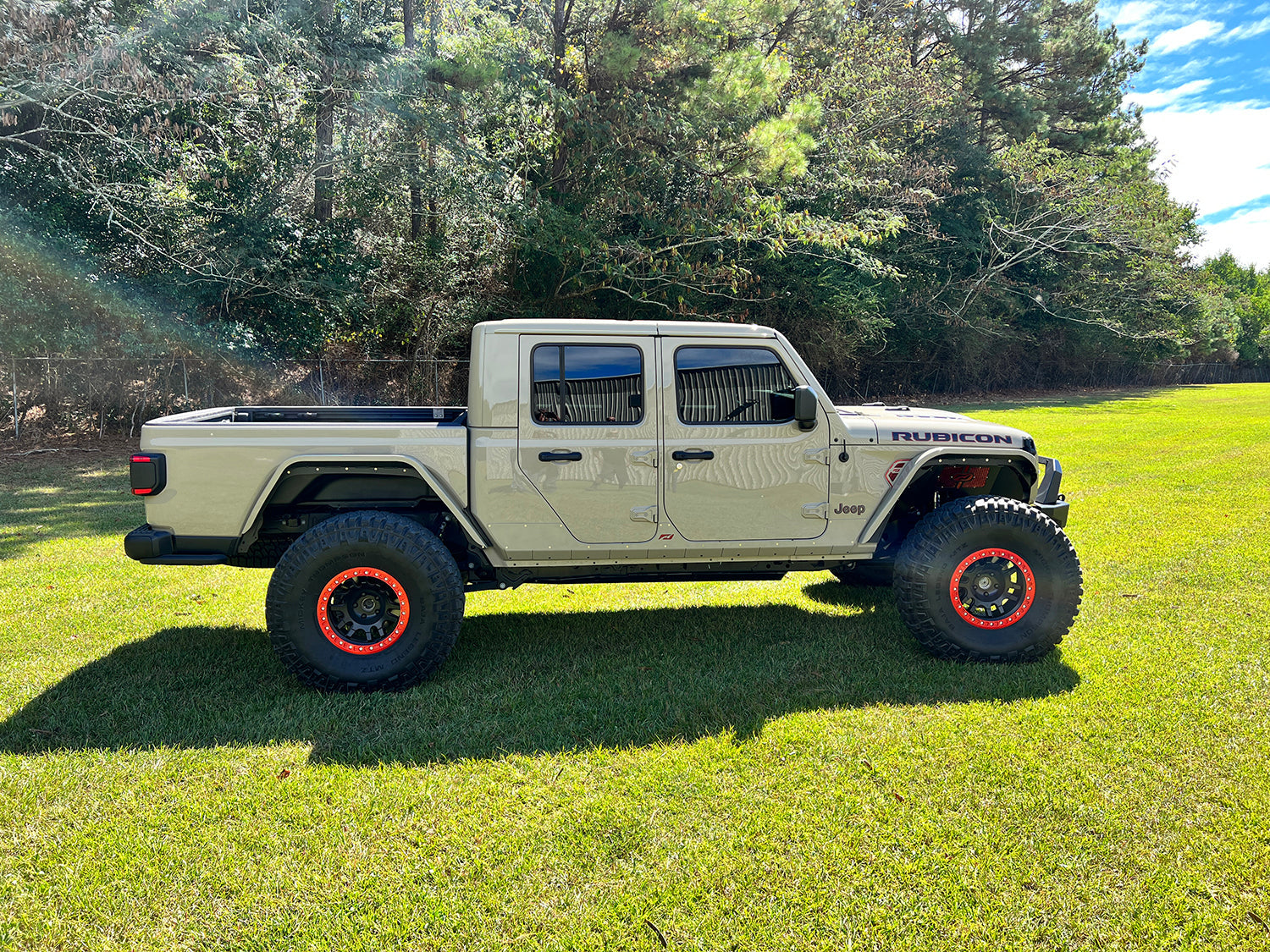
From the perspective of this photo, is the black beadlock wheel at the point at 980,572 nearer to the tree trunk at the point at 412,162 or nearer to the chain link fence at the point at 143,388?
the chain link fence at the point at 143,388

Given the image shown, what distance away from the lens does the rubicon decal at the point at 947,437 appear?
16.0 feet

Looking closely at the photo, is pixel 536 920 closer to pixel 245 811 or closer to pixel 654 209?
pixel 245 811

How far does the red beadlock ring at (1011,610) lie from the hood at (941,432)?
0.66m

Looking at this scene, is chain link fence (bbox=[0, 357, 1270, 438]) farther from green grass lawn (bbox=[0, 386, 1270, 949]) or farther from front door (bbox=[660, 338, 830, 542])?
front door (bbox=[660, 338, 830, 542])

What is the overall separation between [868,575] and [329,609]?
3.77 metres

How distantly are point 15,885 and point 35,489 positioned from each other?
9746 mm

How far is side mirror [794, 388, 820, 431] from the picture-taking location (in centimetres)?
457

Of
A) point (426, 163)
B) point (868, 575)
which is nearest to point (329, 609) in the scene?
point (868, 575)

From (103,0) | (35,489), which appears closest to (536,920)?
(35,489)

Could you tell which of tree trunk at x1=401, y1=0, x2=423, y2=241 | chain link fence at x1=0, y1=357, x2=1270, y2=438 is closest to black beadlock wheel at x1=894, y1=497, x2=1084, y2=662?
chain link fence at x1=0, y1=357, x2=1270, y2=438

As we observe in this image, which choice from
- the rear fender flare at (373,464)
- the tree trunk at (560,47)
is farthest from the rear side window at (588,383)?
the tree trunk at (560,47)

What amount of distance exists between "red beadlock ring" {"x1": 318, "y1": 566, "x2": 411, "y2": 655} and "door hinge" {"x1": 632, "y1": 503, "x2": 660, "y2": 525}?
1.31 metres

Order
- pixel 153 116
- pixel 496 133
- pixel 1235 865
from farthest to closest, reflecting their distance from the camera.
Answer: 1. pixel 496 133
2. pixel 153 116
3. pixel 1235 865

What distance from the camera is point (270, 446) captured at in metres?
4.41
